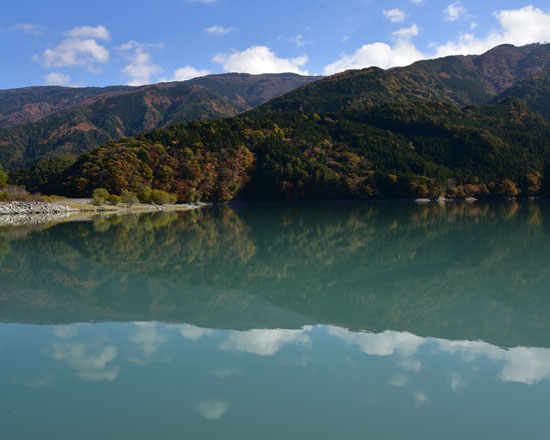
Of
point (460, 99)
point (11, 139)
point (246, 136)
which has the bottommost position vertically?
point (246, 136)

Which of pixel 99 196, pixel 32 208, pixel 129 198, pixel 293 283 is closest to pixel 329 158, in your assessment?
pixel 129 198

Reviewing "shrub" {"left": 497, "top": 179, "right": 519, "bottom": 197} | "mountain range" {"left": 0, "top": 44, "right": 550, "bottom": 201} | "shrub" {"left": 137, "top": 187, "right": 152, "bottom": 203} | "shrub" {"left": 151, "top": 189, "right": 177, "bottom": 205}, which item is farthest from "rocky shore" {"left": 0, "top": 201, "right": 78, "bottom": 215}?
"shrub" {"left": 497, "top": 179, "right": 519, "bottom": 197}

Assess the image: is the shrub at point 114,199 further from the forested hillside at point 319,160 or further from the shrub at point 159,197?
the shrub at point 159,197

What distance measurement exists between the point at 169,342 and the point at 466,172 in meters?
94.1

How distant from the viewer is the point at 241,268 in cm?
1645

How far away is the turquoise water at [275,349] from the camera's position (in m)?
5.41

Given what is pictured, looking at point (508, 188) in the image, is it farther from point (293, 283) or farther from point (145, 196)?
point (293, 283)

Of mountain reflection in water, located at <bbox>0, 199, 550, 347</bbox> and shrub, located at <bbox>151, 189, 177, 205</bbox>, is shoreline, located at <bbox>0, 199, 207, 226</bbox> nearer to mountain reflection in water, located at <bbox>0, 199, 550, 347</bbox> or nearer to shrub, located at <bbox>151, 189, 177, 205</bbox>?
shrub, located at <bbox>151, 189, 177, 205</bbox>

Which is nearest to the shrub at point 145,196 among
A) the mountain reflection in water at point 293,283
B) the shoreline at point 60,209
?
the shoreline at point 60,209

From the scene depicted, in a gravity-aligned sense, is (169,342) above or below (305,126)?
below

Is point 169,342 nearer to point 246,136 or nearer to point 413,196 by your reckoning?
point 413,196

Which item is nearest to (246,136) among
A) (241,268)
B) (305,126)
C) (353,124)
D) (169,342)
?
(305,126)

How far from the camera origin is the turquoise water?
541 centimetres

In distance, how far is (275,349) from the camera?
7.94 meters
